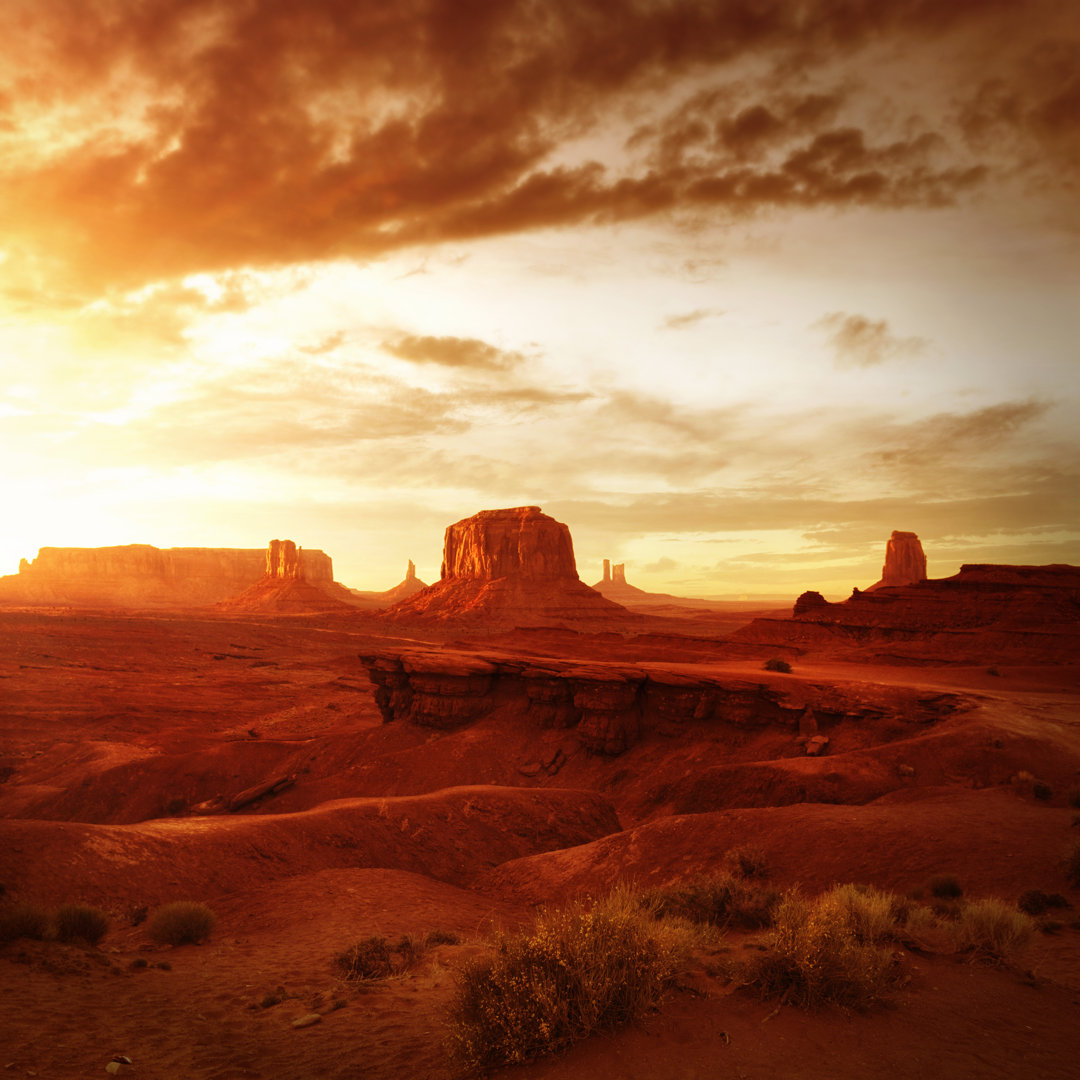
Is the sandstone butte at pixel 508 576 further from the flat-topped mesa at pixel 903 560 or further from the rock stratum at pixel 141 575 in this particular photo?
the rock stratum at pixel 141 575

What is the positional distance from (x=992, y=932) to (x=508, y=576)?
93.7m

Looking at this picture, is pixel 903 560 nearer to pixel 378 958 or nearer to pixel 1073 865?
pixel 1073 865

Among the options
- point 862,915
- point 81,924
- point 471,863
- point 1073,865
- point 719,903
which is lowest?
point 471,863

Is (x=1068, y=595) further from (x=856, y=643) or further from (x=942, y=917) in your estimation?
(x=942, y=917)

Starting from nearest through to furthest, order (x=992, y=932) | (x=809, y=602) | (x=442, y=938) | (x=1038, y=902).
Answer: (x=992, y=932), (x=1038, y=902), (x=442, y=938), (x=809, y=602)

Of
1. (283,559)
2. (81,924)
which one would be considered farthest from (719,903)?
(283,559)

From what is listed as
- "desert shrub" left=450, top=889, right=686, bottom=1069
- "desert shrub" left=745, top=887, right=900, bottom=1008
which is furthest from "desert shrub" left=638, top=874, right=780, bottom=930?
"desert shrub" left=450, top=889, right=686, bottom=1069

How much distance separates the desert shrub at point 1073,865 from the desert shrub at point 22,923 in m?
14.1

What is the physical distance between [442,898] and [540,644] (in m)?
40.9

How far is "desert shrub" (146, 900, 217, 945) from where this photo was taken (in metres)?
9.77

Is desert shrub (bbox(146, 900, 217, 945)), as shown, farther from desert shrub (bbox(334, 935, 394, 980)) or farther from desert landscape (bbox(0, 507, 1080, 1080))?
desert shrub (bbox(334, 935, 394, 980))

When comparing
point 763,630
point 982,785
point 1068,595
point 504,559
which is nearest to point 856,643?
point 763,630

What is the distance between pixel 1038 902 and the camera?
348 inches

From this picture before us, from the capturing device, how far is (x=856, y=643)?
1715 inches
